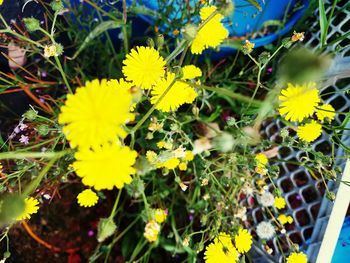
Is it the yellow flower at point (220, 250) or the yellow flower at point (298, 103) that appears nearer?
the yellow flower at point (298, 103)

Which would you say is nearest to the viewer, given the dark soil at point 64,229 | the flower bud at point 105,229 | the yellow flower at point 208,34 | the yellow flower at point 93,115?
the yellow flower at point 93,115

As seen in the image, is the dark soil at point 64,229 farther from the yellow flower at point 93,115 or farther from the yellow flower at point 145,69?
the yellow flower at point 93,115

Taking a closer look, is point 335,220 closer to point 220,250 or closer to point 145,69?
point 220,250

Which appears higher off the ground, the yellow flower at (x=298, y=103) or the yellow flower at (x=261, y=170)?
the yellow flower at (x=298, y=103)

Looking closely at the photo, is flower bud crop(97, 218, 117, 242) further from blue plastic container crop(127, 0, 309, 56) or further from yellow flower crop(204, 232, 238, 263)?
blue plastic container crop(127, 0, 309, 56)

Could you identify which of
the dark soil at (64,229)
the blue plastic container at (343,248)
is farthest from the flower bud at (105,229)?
the blue plastic container at (343,248)

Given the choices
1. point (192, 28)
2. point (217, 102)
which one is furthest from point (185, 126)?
point (192, 28)
